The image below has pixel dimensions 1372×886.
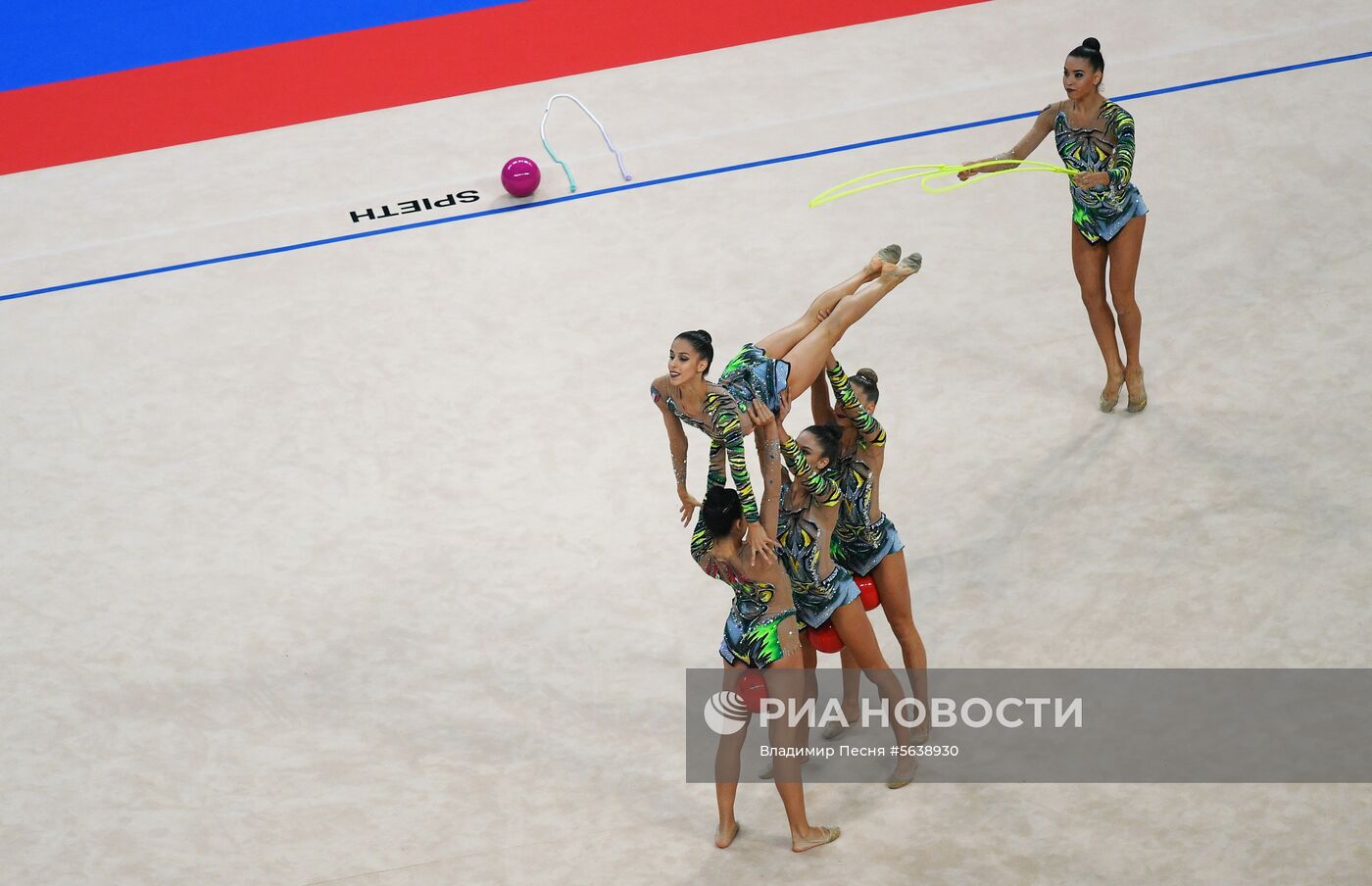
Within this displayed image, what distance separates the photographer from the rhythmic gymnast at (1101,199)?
607 cm

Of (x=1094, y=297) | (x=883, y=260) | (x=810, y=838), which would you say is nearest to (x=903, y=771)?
(x=810, y=838)

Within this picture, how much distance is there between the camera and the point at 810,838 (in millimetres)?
4730

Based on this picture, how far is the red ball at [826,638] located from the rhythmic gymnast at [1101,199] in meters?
2.26

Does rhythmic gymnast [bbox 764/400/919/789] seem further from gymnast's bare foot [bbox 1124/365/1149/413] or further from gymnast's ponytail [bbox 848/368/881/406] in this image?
gymnast's bare foot [bbox 1124/365/1149/413]

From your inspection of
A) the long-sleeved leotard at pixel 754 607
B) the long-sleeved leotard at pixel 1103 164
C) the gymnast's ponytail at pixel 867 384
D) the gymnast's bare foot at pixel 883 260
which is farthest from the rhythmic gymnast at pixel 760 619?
the long-sleeved leotard at pixel 1103 164

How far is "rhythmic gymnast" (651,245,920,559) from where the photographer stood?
4719mm

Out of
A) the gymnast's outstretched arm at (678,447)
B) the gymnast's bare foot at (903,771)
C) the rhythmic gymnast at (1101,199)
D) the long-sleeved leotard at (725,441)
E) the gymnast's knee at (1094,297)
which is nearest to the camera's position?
the long-sleeved leotard at (725,441)

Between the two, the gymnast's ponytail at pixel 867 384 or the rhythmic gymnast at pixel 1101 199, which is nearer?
the gymnast's ponytail at pixel 867 384

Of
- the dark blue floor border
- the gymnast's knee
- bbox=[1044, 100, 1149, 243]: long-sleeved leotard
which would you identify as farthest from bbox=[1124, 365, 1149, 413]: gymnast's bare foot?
the dark blue floor border

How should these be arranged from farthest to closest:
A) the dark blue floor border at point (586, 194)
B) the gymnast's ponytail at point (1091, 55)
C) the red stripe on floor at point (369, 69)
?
the red stripe on floor at point (369, 69)
the dark blue floor border at point (586, 194)
the gymnast's ponytail at point (1091, 55)

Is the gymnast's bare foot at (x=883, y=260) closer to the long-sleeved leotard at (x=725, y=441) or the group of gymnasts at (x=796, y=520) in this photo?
the group of gymnasts at (x=796, y=520)

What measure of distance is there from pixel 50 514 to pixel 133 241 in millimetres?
2669

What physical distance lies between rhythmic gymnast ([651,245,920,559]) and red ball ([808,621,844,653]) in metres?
0.52

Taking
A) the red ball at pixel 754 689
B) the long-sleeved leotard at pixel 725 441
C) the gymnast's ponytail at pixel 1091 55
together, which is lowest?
the red ball at pixel 754 689
